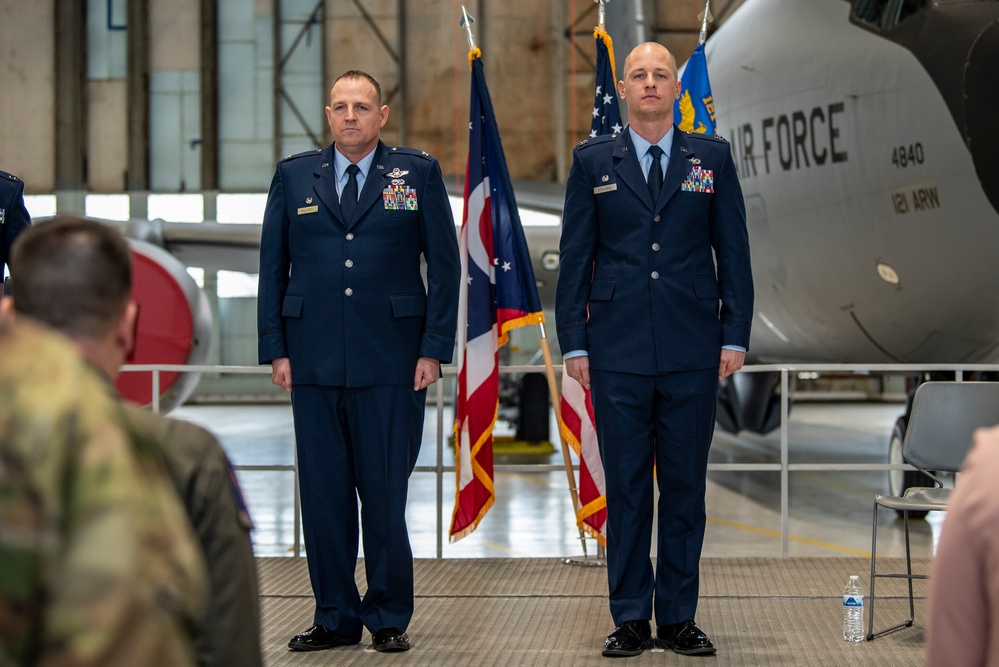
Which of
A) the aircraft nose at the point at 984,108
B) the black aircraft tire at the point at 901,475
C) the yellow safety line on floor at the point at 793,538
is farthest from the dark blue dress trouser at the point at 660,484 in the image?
the yellow safety line on floor at the point at 793,538

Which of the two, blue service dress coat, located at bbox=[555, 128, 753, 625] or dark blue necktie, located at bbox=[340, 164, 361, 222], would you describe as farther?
dark blue necktie, located at bbox=[340, 164, 361, 222]

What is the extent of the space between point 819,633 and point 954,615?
6.63ft

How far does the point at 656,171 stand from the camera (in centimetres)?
277

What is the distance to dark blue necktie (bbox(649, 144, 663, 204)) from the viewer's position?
276cm

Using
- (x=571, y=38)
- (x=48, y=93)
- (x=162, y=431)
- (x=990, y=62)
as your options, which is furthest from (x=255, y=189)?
(x=162, y=431)

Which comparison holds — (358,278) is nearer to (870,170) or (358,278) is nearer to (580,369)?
(580,369)

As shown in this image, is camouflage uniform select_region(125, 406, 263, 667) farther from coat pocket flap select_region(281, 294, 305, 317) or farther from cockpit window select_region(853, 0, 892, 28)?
cockpit window select_region(853, 0, 892, 28)

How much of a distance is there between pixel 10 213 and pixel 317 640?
1.49 meters

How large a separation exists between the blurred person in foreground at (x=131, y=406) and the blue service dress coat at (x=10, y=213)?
2.15m

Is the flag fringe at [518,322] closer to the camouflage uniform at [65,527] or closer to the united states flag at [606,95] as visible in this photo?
the united states flag at [606,95]

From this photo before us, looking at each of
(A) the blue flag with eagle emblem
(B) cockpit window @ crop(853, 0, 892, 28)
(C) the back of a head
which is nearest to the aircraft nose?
(B) cockpit window @ crop(853, 0, 892, 28)

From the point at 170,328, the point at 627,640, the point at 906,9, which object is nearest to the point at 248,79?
the point at 170,328

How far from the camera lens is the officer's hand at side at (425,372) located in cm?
276

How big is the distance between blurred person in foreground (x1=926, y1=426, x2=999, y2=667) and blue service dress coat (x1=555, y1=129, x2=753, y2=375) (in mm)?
1740
